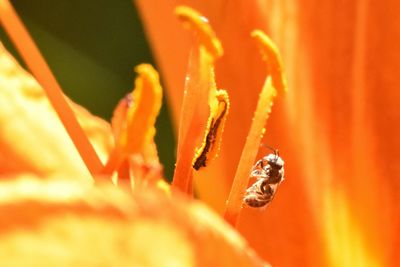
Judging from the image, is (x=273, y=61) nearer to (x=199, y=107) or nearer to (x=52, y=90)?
(x=199, y=107)

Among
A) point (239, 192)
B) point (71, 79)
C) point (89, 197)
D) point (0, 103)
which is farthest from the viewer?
point (71, 79)

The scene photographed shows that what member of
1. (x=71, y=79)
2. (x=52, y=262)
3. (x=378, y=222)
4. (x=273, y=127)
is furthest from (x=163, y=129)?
(x=52, y=262)

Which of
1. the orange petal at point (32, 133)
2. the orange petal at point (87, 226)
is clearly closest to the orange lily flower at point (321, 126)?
the orange petal at point (32, 133)

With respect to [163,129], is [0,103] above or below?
below

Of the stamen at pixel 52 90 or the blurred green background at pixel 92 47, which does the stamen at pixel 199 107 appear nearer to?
the stamen at pixel 52 90

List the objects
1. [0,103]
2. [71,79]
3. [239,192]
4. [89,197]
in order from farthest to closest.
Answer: [71,79] < [0,103] < [239,192] < [89,197]

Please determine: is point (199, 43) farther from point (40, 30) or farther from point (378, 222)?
point (40, 30)

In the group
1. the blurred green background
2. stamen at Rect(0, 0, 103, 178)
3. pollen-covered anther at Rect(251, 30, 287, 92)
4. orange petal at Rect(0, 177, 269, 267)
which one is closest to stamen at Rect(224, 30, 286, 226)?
pollen-covered anther at Rect(251, 30, 287, 92)

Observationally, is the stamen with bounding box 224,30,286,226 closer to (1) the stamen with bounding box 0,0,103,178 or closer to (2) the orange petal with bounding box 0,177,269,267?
(1) the stamen with bounding box 0,0,103,178
